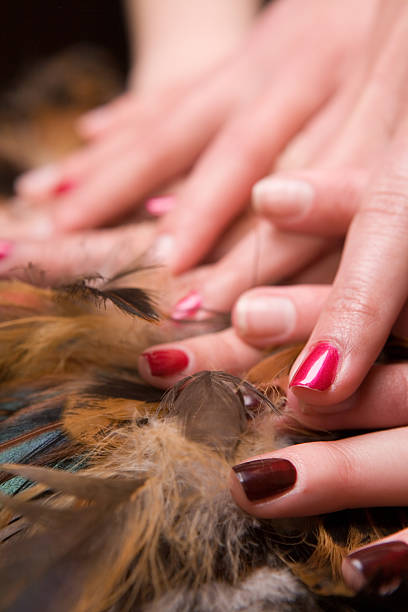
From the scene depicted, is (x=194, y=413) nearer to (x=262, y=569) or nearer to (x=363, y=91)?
(x=262, y=569)

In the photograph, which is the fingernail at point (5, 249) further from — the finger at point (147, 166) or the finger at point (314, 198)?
the finger at point (314, 198)

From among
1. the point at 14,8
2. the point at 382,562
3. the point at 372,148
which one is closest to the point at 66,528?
the point at 382,562

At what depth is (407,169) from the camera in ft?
1.80

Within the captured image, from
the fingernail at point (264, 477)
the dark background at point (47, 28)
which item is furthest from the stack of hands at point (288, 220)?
the dark background at point (47, 28)

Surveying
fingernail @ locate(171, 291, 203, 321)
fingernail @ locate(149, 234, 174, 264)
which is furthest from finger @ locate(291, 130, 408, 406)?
fingernail @ locate(149, 234, 174, 264)

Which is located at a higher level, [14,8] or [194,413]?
[14,8]

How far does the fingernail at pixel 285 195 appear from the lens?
0.66 metres

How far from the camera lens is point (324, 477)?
0.41 m

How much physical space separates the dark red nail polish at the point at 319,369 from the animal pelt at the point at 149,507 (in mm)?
40

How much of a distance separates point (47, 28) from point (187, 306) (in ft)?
4.87

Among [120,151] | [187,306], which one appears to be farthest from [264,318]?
[120,151]

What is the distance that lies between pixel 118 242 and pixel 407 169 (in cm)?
48

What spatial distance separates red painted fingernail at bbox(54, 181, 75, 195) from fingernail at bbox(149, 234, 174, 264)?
386mm

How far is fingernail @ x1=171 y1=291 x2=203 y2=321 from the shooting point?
2.16ft
